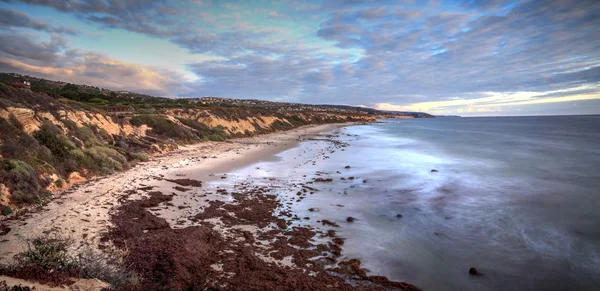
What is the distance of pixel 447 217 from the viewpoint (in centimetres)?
1080

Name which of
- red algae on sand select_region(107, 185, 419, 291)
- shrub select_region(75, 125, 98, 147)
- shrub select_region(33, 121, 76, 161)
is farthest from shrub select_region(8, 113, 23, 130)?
red algae on sand select_region(107, 185, 419, 291)

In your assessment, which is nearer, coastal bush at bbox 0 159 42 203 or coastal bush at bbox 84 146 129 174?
coastal bush at bbox 0 159 42 203

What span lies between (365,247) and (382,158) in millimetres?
18265

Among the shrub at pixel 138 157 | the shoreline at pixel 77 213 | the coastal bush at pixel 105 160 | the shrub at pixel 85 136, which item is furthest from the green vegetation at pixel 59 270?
the shrub at pixel 138 157

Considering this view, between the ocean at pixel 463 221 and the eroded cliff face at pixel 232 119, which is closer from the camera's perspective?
the ocean at pixel 463 221

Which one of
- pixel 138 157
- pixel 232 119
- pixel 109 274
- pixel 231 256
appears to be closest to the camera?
pixel 109 274

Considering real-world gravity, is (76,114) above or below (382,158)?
above

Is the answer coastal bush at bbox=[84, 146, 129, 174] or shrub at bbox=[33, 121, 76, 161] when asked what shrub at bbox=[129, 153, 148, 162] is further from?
shrub at bbox=[33, 121, 76, 161]

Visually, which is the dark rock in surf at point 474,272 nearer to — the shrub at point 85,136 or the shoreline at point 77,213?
the shoreline at point 77,213

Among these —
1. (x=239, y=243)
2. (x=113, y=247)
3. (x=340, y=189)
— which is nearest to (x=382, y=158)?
(x=340, y=189)

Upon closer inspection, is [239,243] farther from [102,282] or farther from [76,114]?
[76,114]

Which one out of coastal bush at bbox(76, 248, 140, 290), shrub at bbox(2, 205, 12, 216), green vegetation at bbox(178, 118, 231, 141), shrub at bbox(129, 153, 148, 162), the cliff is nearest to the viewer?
coastal bush at bbox(76, 248, 140, 290)

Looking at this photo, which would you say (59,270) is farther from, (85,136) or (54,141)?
(85,136)

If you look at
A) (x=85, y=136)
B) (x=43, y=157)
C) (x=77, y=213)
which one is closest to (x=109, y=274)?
(x=77, y=213)
